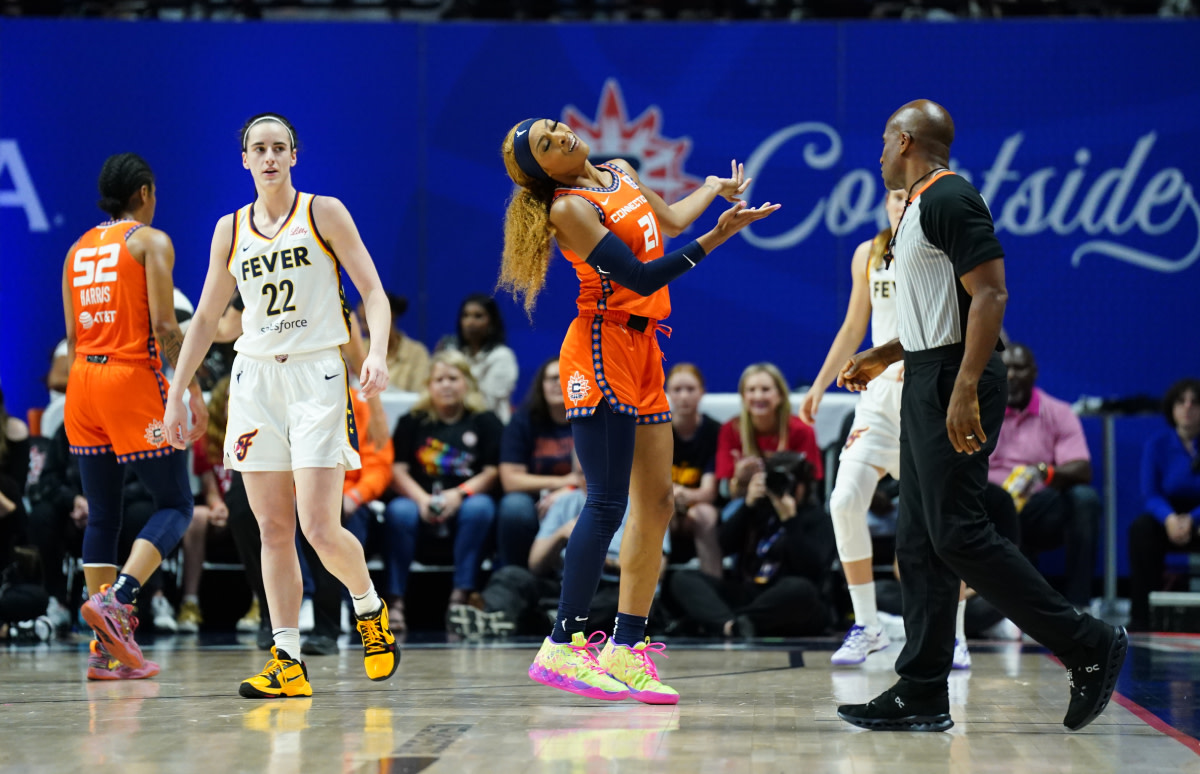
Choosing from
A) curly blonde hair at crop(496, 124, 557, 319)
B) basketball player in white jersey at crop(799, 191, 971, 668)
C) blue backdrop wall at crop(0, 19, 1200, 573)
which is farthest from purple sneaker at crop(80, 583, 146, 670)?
blue backdrop wall at crop(0, 19, 1200, 573)

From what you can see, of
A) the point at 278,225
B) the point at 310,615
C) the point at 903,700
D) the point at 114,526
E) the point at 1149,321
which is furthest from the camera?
the point at 1149,321

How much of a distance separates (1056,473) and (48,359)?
6414 millimetres

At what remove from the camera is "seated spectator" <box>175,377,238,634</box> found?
23.3 ft

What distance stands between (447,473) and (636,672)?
3178 millimetres

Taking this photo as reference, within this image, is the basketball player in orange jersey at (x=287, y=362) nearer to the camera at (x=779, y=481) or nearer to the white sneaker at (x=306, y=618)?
the white sneaker at (x=306, y=618)

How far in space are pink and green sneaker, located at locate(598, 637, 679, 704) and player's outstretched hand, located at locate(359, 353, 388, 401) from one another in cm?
109

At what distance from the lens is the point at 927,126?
378 cm

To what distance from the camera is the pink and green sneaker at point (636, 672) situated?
13.8 ft

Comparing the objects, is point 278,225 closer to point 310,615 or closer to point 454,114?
point 310,615

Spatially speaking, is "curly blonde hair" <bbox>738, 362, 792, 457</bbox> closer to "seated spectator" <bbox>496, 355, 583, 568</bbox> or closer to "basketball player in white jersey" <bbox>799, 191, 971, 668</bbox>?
"seated spectator" <bbox>496, 355, 583, 568</bbox>

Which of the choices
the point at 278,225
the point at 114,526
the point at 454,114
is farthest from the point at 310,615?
the point at 454,114

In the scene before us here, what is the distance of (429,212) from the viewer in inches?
364

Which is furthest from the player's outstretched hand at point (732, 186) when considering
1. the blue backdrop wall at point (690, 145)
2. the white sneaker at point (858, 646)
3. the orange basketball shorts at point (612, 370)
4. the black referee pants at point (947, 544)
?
the blue backdrop wall at point (690, 145)

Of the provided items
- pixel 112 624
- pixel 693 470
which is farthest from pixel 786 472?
pixel 112 624
